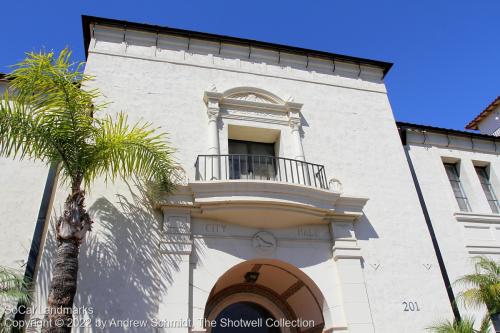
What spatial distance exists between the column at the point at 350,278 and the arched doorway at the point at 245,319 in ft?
8.75

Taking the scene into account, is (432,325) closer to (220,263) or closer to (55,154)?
(220,263)

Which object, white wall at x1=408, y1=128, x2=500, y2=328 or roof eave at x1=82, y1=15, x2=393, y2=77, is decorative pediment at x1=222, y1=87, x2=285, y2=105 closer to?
roof eave at x1=82, y1=15, x2=393, y2=77

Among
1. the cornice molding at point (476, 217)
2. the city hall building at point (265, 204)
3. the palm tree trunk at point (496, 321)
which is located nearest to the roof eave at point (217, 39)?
the city hall building at point (265, 204)

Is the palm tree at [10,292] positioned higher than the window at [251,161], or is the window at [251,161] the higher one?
the window at [251,161]

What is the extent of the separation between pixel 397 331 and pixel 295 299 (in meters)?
2.32

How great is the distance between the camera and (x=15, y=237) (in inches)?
297

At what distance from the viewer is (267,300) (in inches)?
393

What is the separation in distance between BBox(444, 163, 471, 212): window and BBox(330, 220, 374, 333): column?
447 cm

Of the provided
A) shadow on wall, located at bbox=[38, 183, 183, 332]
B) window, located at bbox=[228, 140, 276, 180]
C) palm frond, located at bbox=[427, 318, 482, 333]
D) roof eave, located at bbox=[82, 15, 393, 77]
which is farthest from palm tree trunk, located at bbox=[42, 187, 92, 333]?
palm frond, located at bbox=[427, 318, 482, 333]

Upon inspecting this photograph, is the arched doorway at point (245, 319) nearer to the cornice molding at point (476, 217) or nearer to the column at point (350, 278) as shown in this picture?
the column at point (350, 278)

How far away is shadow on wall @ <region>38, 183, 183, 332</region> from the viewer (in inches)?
268

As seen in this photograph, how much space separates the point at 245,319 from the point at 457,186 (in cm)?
720

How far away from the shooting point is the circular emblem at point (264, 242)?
8.05 meters

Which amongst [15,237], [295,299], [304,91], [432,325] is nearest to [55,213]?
[15,237]
